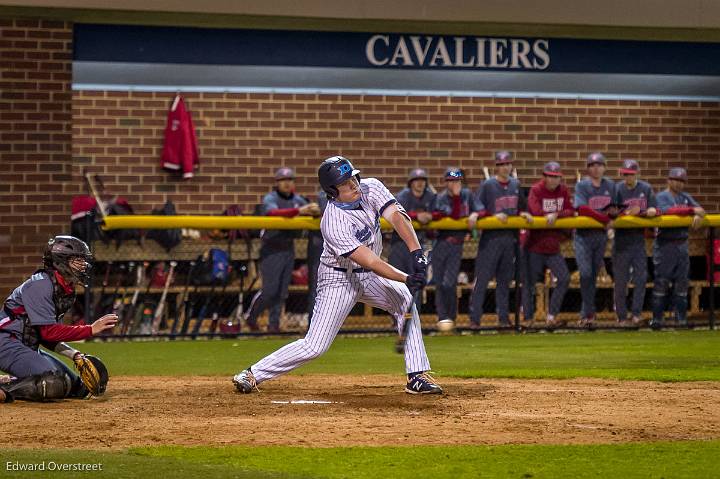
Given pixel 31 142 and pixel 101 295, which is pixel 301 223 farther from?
pixel 31 142

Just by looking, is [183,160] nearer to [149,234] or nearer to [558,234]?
[149,234]

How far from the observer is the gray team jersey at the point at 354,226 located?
27.9 ft

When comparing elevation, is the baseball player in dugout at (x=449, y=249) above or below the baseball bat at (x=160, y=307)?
above

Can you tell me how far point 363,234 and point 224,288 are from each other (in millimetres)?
6438

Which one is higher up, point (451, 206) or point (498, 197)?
point (498, 197)

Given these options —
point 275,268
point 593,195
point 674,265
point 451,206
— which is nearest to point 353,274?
point 275,268

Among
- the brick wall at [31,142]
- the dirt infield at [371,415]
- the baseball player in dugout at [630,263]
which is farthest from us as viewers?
the brick wall at [31,142]

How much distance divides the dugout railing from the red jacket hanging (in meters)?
1.58

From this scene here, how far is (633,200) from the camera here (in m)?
15.4

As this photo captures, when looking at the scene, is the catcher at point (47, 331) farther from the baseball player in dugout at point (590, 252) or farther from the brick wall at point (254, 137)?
the baseball player in dugout at point (590, 252)

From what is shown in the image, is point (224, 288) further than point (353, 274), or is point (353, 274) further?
point (224, 288)

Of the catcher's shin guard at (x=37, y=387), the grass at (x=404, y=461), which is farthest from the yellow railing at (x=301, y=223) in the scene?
the grass at (x=404, y=461)

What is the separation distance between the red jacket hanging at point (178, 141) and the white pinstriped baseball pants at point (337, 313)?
8.36 meters

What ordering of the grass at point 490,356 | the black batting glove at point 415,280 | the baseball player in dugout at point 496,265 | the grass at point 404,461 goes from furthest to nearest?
the baseball player in dugout at point 496,265 < the grass at point 490,356 < the black batting glove at point 415,280 < the grass at point 404,461
